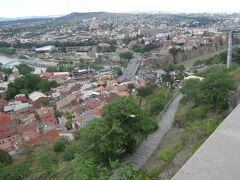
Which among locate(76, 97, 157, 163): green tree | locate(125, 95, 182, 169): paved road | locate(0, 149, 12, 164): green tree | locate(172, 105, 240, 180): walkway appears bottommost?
locate(0, 149, 12, 164): green tree

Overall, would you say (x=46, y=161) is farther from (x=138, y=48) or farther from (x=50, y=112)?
(x=138, y=48)

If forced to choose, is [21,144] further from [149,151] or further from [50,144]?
[149,151]

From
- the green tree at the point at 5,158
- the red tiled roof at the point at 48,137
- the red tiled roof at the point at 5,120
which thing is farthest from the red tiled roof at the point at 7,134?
the green tree at the point at 5,158

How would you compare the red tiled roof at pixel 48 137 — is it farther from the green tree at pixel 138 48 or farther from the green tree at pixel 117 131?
the green tree at pixel 138 48

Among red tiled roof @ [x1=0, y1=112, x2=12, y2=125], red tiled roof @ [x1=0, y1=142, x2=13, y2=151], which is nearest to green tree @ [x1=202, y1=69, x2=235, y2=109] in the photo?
red tiled roof @ [x1=0, y1=142, x2=13, y2=151]

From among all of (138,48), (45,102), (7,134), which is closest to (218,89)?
(7,134)

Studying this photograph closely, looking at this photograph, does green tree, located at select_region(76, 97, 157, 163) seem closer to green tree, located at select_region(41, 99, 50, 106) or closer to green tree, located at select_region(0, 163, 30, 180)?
green tree, located at select_region(0, 163, 30, 180)

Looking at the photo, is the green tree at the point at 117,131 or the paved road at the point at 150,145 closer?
the green tree at the point at 117,131

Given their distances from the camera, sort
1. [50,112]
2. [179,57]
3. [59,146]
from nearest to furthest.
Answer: [59,146] < [50,112] < [179,57]
